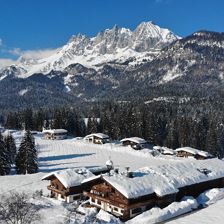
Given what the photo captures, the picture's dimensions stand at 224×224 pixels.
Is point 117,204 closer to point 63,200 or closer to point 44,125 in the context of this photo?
point 63,200

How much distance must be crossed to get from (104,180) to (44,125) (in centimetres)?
11933

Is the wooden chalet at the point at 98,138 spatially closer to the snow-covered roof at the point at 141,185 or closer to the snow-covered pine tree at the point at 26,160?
the snow-covered pine tree at the point at 26,160

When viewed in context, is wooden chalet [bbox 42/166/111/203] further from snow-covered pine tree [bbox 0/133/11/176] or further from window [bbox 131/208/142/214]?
snow-covered pine tree [bbox 0/133/11/176]

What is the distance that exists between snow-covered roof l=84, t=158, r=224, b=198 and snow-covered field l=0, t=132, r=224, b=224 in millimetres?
2563

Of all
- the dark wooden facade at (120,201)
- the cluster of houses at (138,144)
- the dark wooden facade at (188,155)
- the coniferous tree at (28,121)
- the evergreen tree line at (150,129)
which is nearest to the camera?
the dark wooden facade at (120,201)

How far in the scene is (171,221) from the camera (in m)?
52.4

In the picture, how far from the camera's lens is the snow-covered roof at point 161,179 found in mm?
56775

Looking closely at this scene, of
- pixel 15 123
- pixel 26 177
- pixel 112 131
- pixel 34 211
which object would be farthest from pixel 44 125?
pixel 34 211

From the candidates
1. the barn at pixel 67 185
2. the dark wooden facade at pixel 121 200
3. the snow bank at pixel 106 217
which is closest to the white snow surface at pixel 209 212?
the dark wooden facade at pixel 121 200

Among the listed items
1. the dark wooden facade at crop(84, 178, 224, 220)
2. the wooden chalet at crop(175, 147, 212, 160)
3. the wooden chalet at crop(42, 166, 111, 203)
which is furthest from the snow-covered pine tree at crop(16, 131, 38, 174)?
the wooden chalet at crop(175, 147, 212, 160)

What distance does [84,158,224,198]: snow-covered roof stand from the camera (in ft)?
186

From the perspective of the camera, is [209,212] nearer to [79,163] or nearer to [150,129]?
[79,163]

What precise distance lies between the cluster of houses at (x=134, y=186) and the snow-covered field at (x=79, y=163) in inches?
89.2

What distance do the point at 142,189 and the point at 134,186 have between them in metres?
1.18
